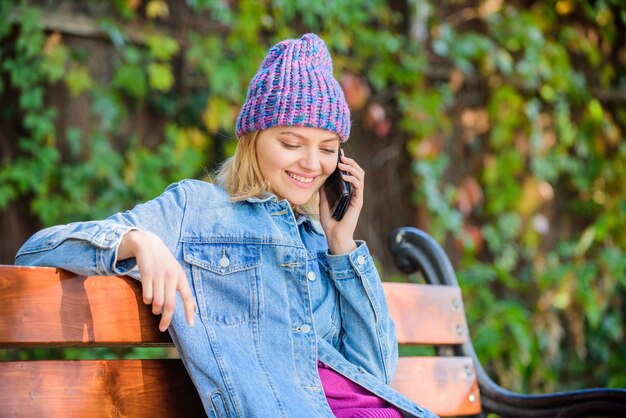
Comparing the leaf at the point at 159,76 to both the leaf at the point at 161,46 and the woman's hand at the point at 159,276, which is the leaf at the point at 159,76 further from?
the woman's hand at the point at 159,276

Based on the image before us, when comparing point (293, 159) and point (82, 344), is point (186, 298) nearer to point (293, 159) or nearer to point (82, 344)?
point (82, 344)

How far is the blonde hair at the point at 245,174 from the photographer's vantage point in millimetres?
2299

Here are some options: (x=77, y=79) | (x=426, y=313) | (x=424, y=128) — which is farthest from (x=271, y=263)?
(x=424, y=128)

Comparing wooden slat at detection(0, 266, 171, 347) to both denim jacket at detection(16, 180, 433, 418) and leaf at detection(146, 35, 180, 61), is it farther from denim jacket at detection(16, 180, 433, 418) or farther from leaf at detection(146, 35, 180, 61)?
leaf at detection(146, 35, 180, 61)

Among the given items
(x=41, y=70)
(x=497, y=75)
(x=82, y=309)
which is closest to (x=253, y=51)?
(x=41, y=70)

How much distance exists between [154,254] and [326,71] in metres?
0.88

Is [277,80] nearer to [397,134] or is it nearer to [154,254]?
[154,254]

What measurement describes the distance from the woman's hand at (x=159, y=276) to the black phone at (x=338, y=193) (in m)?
0.72

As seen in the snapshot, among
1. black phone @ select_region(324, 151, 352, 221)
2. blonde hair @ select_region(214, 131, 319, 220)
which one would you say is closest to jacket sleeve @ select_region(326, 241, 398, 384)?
black phone @ select_region(324, 151, 352, 221)

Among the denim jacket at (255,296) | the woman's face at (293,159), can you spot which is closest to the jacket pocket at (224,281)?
the denim jacket at (255,296)

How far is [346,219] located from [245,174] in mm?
318

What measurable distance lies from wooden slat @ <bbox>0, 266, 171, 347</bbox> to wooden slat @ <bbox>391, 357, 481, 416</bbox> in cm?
89

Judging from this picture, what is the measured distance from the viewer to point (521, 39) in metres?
5.48

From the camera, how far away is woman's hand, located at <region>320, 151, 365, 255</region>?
239 centimetres
